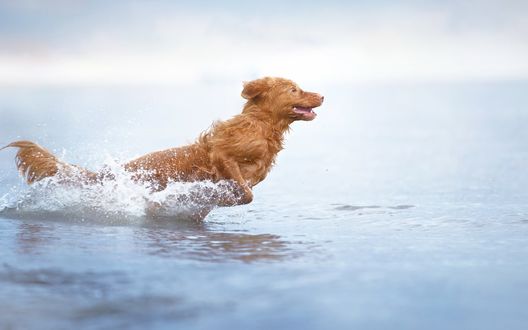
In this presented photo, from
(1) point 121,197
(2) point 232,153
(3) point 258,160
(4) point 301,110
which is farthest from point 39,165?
(4) point 301,110

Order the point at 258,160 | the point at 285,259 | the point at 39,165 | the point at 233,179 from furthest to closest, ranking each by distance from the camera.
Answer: the point at 39,165 → the point at 258,160 → the point at 233,179 → the point at 285,259

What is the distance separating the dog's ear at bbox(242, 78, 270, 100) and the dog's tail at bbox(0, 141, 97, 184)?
2080 millimetres

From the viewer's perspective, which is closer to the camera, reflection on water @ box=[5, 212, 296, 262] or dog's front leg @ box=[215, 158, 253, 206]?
reflection on water @ box=[5, 212, 296, 262]

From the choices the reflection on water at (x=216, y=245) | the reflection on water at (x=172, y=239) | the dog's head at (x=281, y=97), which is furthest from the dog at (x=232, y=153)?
the reflection on water at (x=216, y=245)

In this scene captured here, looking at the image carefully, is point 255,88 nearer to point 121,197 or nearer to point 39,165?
point 121,197

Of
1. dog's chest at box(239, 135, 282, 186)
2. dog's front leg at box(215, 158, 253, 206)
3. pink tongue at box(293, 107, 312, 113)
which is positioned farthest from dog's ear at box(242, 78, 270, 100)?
dog's front leg at box(215, 158, 253, 206)

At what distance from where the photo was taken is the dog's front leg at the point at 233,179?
414 inches

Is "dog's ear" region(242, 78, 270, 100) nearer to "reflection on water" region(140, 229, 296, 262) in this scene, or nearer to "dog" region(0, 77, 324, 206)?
"dog" region(0, 77, 324, 206)

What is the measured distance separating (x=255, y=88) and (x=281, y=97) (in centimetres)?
32

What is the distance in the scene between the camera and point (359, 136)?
31031mm

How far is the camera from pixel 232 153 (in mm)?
10609

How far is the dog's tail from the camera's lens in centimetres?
1081

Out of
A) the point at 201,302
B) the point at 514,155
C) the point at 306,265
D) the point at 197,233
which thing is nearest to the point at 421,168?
the point at 514,155

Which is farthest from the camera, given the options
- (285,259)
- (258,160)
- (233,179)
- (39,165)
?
(39,165)
